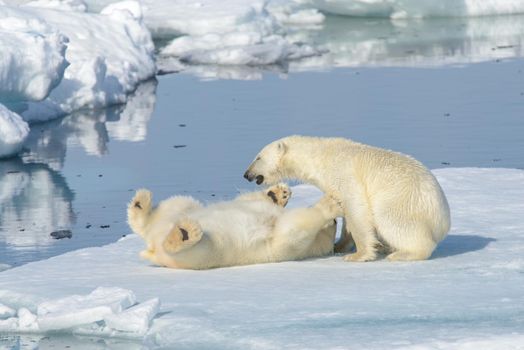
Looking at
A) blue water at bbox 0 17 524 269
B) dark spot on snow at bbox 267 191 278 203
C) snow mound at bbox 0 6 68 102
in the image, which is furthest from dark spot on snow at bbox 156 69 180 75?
dark spot on snow at bbox 267 191 278 203

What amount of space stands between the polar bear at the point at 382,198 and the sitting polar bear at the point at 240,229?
13cm

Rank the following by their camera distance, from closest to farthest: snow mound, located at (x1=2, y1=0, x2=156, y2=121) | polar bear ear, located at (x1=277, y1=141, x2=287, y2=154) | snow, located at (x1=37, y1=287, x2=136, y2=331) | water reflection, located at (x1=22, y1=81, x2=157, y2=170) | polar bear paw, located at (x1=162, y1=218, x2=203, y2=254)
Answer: snow, located at (x1=37, y1=287, x2=136, y2=331), polar bear paw, located at (x1=162, y1=218, x2=203, y2=254), polar bear ear, located at (x1=277, y1=141, x2=287, y2=154), water reflection, located at (x1=22, y1=81, x2=157, y2=170), snow mound, located at (x1=2, y1=0, x2=156, y2=121)

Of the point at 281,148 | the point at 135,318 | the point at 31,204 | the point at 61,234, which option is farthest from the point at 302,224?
the point at 31,204

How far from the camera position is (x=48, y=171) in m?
10.9

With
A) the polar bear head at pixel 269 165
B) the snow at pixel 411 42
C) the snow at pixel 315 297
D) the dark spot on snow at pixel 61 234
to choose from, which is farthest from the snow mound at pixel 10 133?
the snow at pixel 411 42

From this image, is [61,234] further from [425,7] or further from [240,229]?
[425,7]

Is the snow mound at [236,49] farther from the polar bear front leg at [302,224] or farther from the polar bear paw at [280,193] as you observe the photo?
the polar bear front leg at [302,224]

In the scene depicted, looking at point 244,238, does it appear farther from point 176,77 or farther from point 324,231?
point 176,77

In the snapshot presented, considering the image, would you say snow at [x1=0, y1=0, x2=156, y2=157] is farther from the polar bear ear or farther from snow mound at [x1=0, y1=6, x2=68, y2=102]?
the polar bear ear

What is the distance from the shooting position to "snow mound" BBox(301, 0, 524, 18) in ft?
80.1

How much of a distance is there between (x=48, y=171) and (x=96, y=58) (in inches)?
133

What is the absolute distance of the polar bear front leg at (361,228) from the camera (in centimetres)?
566

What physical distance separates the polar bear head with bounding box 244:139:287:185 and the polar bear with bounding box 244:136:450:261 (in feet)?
0.51

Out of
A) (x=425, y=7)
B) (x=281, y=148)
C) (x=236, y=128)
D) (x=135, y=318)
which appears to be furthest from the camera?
(x=425, y=7)
